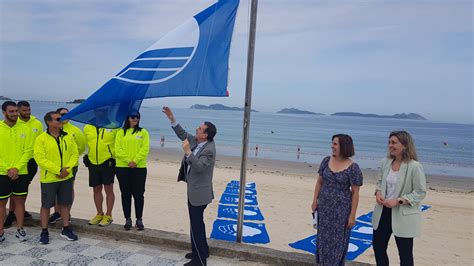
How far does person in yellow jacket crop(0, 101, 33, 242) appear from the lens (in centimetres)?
443

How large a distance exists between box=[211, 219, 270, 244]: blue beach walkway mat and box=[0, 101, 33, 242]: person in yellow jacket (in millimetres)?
Answer: 3070

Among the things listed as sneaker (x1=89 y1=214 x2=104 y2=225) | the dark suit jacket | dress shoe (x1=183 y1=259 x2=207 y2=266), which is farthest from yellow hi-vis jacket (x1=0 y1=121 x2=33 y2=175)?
dress shoe (x1=183 y1=259 x2=207 y2=266)

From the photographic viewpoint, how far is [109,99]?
3.93m

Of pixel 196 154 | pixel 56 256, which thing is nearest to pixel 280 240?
pixel 196 154

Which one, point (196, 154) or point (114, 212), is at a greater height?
Answer: point (196, 154)

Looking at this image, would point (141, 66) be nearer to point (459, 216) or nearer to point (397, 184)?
point (397, 184)

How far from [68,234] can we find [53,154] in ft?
3.55

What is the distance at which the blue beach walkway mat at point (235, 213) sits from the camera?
7.59 metres

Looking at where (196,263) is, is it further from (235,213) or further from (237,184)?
(237,184)

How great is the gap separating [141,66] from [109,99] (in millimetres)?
513

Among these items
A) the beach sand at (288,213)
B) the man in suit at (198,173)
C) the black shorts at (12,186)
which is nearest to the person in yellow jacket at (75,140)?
the black shorts at (12,186)

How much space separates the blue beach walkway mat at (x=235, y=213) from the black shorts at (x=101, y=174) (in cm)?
315

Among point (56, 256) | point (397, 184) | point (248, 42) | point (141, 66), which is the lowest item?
point (56, 256)

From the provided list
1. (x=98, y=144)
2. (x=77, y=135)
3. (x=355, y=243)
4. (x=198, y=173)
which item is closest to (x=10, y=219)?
(x=77, y=135)
